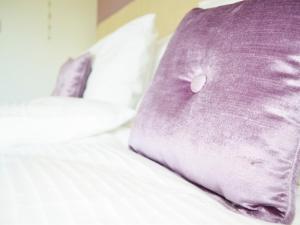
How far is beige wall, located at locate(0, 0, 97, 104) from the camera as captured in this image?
3061mm


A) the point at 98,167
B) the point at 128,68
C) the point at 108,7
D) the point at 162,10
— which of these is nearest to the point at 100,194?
the point at 98,167

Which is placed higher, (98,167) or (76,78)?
(76,78)

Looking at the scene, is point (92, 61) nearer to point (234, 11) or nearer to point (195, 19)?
point (195, 19)

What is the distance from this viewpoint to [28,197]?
499 millimetres

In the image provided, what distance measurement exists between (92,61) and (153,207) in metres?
1.21

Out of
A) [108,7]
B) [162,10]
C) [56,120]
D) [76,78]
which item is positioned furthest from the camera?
[108,7]

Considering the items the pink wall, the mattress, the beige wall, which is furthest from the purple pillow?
the beige wall

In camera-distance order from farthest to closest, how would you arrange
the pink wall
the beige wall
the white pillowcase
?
the beige wall
the pink wall
the white pillowcase

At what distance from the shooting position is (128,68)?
1296 mm

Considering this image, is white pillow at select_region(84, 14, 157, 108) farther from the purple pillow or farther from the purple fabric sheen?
the purple fabric sheen

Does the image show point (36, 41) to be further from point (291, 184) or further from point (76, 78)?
point (291, 184)

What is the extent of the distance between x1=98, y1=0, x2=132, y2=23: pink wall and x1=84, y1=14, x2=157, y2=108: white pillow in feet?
3.07

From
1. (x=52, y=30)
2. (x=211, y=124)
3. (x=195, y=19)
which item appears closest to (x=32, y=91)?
(x=52, y=30)

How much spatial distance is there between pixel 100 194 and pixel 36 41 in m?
2.96
